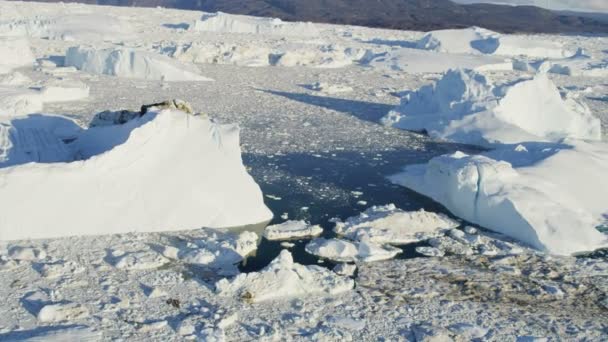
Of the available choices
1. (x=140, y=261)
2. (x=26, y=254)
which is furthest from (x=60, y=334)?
(x=26, y=254)

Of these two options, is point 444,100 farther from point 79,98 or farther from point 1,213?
point 1,213

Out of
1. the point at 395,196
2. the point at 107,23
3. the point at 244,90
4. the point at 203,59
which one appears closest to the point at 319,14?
the point at 107,23

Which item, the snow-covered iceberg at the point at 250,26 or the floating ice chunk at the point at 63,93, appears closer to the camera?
the floating ice chunk at the point at 63,93

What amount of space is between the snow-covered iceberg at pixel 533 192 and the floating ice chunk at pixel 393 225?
1.39 ft

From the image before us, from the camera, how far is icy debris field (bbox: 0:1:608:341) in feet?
14.6

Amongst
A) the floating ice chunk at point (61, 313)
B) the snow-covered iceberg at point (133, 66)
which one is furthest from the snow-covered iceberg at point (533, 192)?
the snow-covered iceberg at point (133, 66)

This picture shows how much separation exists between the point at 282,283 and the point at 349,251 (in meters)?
1.05

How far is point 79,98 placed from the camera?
38.6 feet

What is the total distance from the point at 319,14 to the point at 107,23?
156ft

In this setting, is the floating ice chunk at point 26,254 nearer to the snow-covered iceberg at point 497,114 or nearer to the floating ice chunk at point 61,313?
the floating ice chunk at point 61,313

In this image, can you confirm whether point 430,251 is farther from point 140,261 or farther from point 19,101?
point 19,101

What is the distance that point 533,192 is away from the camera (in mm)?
6613

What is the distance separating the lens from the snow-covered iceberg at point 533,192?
616 centimetres

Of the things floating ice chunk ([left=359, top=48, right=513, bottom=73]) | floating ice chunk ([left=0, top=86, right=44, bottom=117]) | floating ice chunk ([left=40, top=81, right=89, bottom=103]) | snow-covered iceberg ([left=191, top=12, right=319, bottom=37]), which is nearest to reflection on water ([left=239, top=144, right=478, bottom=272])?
floating ice chunk ([left=0, top=86, right=44, bottom=117])
